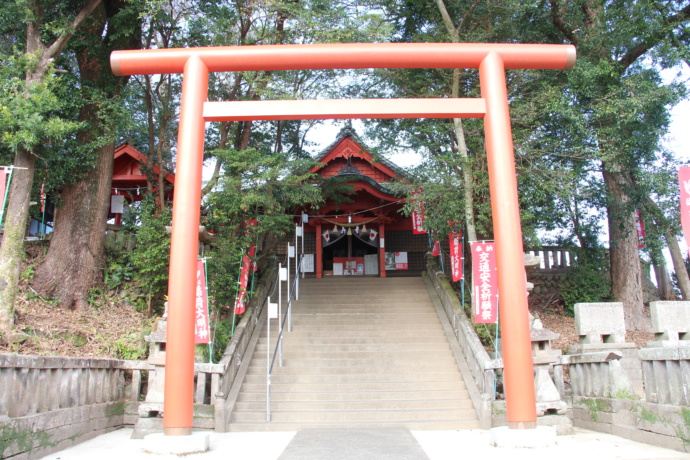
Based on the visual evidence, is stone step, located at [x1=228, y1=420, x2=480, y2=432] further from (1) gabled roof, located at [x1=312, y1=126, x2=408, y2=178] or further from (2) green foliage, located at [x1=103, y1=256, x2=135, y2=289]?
(1) gabled roof, located at [x1=312, y1=126, x2=408, y2=178]

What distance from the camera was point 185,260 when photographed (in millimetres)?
5062

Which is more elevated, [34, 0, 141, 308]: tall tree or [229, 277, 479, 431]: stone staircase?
[34, 0, 141, 308]: tall tree

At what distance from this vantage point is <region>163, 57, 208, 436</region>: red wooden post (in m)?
4.81

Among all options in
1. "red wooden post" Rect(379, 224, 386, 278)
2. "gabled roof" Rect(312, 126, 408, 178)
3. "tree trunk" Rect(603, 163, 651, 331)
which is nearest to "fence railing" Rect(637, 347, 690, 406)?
"tree trunk" Rect(603, 163, 651, 331)

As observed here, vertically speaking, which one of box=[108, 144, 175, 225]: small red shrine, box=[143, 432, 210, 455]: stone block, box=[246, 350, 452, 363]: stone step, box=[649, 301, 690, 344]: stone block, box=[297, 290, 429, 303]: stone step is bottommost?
box=[143, 432, 210, 455]: stone block

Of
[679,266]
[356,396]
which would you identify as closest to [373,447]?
[356,396]

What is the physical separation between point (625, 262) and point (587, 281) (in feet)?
3.38

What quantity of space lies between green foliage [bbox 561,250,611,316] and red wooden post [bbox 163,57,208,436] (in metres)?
10.7

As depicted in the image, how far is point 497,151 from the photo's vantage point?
211 inches

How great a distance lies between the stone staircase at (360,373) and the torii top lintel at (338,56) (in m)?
5.02

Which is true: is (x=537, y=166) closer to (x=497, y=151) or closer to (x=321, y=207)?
(x=497, y=151)

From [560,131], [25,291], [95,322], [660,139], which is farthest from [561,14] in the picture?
[25,291]

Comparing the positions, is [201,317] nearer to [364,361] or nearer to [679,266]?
[364,361]

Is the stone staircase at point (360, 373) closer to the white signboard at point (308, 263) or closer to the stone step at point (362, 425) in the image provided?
the stone step at point (362, 425)
